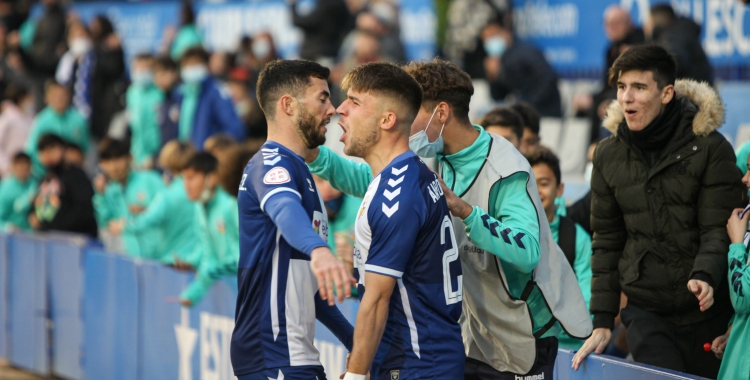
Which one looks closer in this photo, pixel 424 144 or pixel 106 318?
pixel 424 144

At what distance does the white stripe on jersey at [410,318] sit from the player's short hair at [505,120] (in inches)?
107

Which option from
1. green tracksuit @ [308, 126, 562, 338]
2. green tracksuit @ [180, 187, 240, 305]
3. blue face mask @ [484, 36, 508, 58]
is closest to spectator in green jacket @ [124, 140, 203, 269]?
green tracksuit @ [180, 187, 240, 305]

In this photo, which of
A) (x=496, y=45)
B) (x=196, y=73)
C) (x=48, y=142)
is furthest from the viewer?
(x=196, y=73)

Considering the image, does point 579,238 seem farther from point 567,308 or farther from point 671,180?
point 567,308

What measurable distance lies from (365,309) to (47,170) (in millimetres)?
9134

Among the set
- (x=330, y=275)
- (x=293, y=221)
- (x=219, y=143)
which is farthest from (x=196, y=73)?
(x=330, y=275)

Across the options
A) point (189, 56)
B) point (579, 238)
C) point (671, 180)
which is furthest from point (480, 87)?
point (671, 180)

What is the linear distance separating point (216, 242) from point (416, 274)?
431cm

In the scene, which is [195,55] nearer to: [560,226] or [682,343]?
[560,226]

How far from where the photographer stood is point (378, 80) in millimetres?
3979

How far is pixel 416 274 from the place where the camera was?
12.7ft

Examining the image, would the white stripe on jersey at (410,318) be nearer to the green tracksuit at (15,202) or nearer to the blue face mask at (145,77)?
the green tracksuit at (15,202)

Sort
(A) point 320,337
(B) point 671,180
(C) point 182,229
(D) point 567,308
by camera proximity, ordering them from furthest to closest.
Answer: (C) point 182,229, (A) point 320,337, (B) point 671,180, (D) point 567,308

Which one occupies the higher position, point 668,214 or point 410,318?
point 668,214
